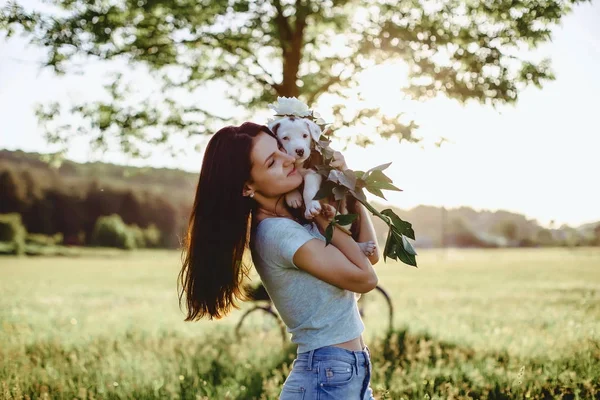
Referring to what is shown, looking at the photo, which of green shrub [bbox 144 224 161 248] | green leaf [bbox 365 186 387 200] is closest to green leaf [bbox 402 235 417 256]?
green leaf [bbox 365 186 387 200]

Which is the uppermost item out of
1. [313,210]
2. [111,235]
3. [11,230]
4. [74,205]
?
[74,205]

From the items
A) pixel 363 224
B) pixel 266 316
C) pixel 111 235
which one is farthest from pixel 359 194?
pixel 111 235

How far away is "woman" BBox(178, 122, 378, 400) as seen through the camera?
2695mm

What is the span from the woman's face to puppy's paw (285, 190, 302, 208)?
8 centimetres

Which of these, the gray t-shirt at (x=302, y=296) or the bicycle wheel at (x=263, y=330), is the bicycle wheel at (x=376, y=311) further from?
the gray t-shirt at (x=302, y=296)

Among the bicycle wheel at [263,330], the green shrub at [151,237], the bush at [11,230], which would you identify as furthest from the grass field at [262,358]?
the green shrub at [151,237]

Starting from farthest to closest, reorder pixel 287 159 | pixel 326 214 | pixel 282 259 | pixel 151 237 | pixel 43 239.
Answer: pixel 151 237
pixel 43 239
pixel 287 159
pixel 326 214
pixel 282 259

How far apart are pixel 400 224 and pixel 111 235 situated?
3018 inches

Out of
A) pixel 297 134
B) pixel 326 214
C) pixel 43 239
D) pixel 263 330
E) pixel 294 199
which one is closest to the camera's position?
pixel 326 214

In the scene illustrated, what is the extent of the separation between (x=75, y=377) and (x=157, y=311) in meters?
9.10

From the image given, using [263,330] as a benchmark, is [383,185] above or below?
above

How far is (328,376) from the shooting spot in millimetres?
2664

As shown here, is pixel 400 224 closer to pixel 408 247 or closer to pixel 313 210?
pixel 408 247

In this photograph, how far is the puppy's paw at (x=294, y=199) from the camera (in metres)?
3.09
